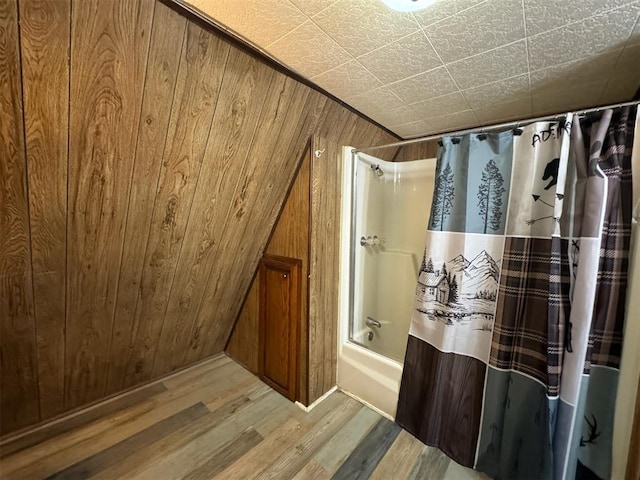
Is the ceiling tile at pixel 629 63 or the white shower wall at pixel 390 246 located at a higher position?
the ceiling tile at pixel 629 63

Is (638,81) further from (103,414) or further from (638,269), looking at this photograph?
(103,414)

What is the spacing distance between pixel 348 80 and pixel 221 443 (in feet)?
7.16

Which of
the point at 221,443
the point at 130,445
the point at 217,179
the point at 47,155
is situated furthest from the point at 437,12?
the point at 130,445

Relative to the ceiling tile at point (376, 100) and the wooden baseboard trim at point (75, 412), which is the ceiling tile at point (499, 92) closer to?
the ceiling tile at point (376, 100)

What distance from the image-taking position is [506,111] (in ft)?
5.50

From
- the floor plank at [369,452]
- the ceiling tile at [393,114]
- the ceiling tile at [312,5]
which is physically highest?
the ceiling tile at [393,114]

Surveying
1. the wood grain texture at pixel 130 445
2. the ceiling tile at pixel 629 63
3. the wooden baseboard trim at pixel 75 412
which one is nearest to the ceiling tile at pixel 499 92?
the ceiling tile at pixel 629 63

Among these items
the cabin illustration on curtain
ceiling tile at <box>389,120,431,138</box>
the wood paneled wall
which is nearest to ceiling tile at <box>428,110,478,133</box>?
ceiling tile at <box>389,120,431,138</box>

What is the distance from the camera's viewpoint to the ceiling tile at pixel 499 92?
1.34 metres

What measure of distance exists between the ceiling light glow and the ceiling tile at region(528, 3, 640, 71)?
1.70 feet

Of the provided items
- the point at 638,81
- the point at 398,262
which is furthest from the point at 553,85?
the point at 398,262

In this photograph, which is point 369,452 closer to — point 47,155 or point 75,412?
point 75,412

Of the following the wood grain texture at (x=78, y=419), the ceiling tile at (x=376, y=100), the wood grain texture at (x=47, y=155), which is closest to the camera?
the wood grain texture at (x=47, y=155)

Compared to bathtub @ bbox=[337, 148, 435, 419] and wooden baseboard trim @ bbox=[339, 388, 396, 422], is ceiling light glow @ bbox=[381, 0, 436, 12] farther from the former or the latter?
wooden baseboard trim @ bbox=[339, 388, 396, 422]
